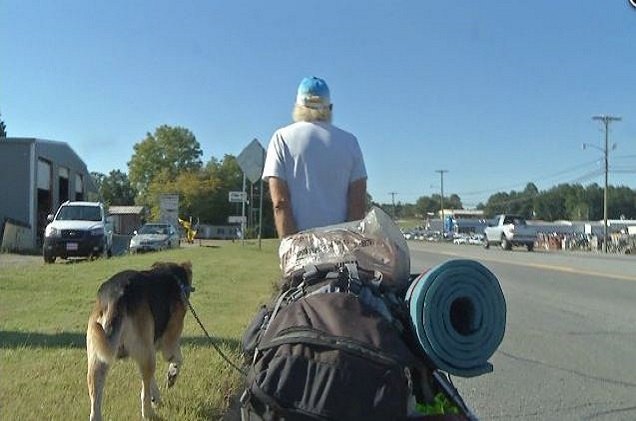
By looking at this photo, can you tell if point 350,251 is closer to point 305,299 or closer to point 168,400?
point 305,299

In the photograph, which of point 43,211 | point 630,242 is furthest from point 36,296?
point 630,242

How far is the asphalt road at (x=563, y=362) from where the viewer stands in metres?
6.02

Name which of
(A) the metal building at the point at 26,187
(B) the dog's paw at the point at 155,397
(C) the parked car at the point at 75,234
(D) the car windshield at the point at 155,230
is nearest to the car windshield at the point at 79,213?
(C) the parked car at the point at 75,234

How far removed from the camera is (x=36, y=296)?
37.4 feet

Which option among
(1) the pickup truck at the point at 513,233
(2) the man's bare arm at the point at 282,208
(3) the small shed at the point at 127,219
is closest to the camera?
(2) the man's bare arm at the point at 282,208

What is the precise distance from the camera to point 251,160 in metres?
22.6

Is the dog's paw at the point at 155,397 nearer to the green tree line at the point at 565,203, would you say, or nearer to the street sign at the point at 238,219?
the street sign at the point at 238,219

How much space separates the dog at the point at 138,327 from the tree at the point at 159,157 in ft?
307

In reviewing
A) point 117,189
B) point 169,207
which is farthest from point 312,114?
point 117,189

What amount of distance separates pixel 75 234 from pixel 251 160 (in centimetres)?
635

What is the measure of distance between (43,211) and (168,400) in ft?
130

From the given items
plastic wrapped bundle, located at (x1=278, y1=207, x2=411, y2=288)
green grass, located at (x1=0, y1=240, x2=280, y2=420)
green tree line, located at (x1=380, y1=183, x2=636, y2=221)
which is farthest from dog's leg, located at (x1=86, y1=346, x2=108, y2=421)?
green tree line, located at (x1=380, y1=183, x2=636, y2=221)

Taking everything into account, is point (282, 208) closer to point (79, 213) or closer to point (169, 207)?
point (79, 213)

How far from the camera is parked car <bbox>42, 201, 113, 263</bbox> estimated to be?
2316cm
